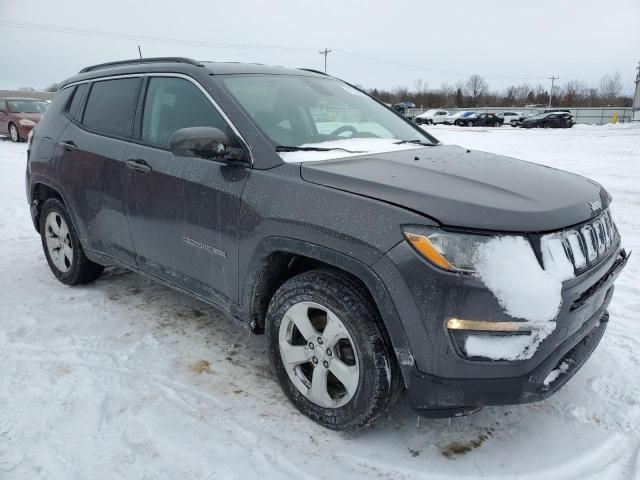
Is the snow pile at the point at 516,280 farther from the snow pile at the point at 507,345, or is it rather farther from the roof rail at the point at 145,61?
the roof rail at the point at 145,61

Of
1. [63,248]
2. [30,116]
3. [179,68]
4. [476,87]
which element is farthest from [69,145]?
[476,87]

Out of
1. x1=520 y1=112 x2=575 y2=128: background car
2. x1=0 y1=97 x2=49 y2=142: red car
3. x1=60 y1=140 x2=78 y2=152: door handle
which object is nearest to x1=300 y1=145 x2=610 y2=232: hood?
x1=60 y1=140 x2=78 y2=152: door handle

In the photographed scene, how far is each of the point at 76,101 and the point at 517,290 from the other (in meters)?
3.64

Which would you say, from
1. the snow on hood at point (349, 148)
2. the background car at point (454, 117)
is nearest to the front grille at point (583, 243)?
the snow on hood at point (349, 148)

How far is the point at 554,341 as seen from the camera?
6.59ft

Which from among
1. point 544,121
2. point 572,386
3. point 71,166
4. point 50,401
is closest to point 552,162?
point 572,386

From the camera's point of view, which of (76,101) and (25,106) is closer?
(76,101)

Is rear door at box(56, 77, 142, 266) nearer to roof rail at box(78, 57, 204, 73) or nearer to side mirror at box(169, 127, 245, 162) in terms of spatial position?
roof rail at box(78, 57, 204, 73)

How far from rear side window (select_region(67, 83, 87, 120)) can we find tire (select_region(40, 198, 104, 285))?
710 mm

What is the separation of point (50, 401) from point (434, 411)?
1974 mm

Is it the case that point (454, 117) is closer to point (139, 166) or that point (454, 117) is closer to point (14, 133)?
point (14, 133)

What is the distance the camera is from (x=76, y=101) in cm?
399

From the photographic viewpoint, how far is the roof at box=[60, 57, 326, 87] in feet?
10.1

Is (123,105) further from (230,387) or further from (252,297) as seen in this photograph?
(230,387)
